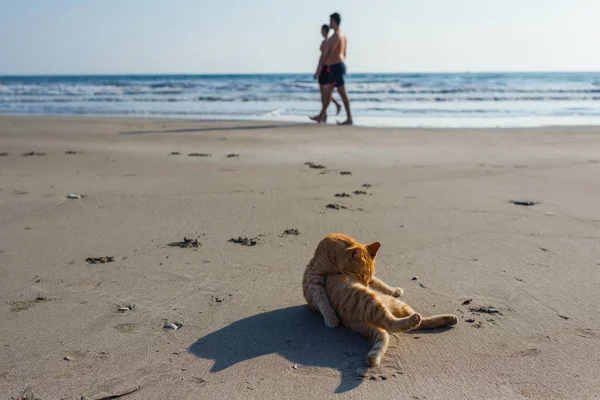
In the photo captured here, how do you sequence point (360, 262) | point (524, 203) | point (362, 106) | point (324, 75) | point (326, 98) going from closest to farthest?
point (360, 262) < point (524, 203) < point (324, 75) < point (326, 98) < point (362, 106)

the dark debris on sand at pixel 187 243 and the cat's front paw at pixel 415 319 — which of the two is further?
the dark debris on sand at pixel 187 243

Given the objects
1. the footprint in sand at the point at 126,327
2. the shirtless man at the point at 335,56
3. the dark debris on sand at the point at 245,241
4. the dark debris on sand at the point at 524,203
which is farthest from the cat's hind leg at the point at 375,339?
the shirtless man at the point at 335,56

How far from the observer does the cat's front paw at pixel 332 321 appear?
2.87 metres

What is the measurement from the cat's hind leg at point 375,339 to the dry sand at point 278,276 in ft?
0.19

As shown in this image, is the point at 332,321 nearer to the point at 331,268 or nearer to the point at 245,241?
the point at 331,268

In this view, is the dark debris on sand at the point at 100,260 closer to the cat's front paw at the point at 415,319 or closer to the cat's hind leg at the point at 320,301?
the cat's hind leg at the point at 320,301

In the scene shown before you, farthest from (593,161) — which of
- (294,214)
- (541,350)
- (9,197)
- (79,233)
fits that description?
(9,197)

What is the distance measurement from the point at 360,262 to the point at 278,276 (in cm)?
91

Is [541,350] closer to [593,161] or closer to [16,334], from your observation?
[16,334]

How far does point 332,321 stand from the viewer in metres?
2.87

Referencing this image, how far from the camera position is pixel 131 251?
414 centimetres

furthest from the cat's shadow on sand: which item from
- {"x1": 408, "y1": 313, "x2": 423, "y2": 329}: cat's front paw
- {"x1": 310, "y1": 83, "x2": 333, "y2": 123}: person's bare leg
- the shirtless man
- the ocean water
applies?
the ocean water

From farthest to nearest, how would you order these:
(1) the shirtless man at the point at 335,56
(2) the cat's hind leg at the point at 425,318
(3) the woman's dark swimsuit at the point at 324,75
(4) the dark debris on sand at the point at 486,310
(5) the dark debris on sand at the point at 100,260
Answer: (3) the woman's dark swimsuit at the point at 324,75
(1) the shirtless man at the point at 335,56
(5) the dark debris on sand at the point at 100,260
(4) the dark debris on sand at the point at 486,310
(2) the cat's hind leg at the point at 425,318

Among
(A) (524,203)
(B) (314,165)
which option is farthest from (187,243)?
(B) (314,165)
